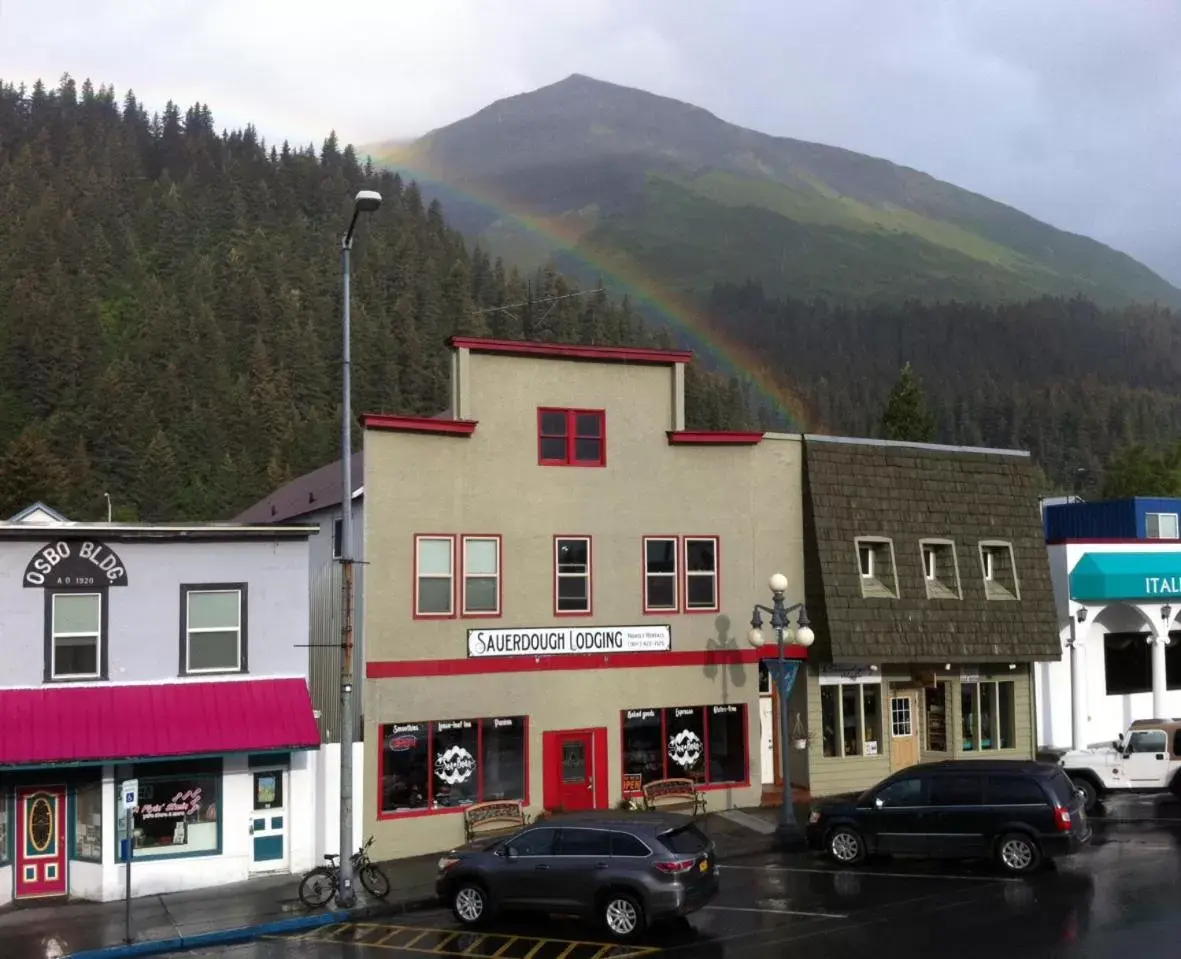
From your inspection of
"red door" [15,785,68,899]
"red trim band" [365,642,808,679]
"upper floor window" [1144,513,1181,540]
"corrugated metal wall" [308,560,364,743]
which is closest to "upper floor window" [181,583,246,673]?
"corrugated metal wall" [308,560,364,743]

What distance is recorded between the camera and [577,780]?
28.3 meters

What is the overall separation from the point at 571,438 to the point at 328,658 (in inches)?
295

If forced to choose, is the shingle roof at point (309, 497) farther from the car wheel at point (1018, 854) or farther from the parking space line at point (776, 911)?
the car wheel at point (1018, 854)

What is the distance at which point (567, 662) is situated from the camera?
93.2 ft

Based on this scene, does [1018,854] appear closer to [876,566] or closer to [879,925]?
[879,925]

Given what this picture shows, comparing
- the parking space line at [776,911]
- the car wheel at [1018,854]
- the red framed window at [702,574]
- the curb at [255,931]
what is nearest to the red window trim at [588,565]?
the red framed window at [702,574]

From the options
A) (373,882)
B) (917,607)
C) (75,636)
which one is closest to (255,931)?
(373,882)

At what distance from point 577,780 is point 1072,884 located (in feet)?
37.4

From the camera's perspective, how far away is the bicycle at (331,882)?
2175 cm

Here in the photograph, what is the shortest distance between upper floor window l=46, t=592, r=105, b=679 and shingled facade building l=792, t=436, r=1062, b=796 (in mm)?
16511

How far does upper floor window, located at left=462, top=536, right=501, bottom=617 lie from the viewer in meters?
27.8

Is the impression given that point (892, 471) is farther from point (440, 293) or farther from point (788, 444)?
point (440, 293)

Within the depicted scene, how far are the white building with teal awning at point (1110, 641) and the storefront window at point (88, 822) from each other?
25.2 meters

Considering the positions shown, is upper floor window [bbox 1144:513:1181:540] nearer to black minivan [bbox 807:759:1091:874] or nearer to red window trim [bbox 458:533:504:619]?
black minivan [bbox 807:759:1091:874]
